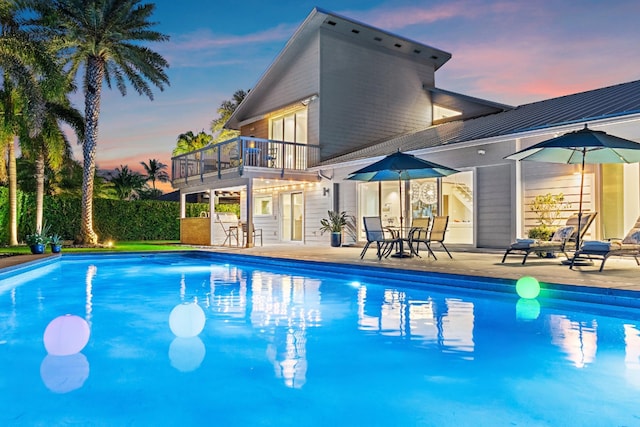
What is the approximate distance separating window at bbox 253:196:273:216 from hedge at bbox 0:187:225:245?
17.3 ft

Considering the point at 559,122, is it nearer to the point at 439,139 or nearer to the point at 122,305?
the point at 439,139

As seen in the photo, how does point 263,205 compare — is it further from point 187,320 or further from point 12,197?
point 187,320

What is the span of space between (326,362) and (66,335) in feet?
8.89

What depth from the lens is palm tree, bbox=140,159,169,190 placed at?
5003cm

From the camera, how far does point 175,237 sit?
2358cm

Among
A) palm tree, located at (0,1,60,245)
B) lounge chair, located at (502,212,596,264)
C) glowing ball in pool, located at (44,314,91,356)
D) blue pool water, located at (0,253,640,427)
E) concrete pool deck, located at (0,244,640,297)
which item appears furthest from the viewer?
palm tree, located at (0,1,60,245)

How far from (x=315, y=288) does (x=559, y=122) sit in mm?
6141

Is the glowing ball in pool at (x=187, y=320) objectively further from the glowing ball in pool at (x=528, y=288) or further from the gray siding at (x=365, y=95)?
the gray siding at (x=365, y=95)

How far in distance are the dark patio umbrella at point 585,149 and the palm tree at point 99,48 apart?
12866mm

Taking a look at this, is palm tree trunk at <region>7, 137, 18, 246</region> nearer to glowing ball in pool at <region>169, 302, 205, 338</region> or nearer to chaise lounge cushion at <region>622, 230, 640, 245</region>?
glowing ball in pool at <region>169, 302, 205, 338</region>

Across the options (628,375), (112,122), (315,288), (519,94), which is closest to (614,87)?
(519,94)

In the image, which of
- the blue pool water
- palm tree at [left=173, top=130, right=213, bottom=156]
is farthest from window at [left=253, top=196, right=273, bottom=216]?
palm tree at [left=173, top=130, right=213, bottom=156]

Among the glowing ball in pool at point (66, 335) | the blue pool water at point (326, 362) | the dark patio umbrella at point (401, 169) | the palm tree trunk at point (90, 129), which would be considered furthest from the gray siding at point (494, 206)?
the palm tree trunk at point (90, 129)

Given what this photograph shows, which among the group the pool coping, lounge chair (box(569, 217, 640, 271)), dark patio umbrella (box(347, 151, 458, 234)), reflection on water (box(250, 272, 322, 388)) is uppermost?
dark patio umbrella (box(347, 151, 458, 234))
